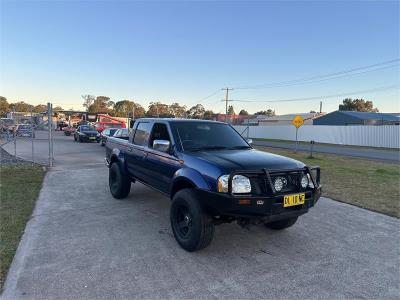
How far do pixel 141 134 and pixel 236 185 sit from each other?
9.54 feet

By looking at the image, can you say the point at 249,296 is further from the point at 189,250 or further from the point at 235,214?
the point at 189,250

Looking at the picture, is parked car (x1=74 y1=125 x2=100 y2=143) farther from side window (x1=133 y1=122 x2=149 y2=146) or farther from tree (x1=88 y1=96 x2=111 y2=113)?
tree (x1=88 y1=96 x2=111 y2=113)

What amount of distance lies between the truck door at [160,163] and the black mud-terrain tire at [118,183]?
54.3 inches

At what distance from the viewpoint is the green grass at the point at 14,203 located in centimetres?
425

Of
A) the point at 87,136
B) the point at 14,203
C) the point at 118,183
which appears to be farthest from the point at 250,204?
the point at 87,136

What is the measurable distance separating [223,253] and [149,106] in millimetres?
112704

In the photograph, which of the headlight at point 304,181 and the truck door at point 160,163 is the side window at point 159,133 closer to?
the truck door at point 160,163

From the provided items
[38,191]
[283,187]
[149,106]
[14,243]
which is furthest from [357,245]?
[149,106]

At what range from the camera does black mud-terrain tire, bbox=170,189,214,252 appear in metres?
4.11

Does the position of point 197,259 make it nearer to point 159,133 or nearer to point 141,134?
point 159,133

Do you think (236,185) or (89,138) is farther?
(89,138)

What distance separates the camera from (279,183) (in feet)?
13.5

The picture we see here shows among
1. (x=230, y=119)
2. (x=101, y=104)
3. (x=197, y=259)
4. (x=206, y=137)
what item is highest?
(x=101, y=104)

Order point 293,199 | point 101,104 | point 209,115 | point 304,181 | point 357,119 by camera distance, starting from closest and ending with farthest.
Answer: point 293,199
point 304,181
point 357,119
point 209,115
point 101,104
